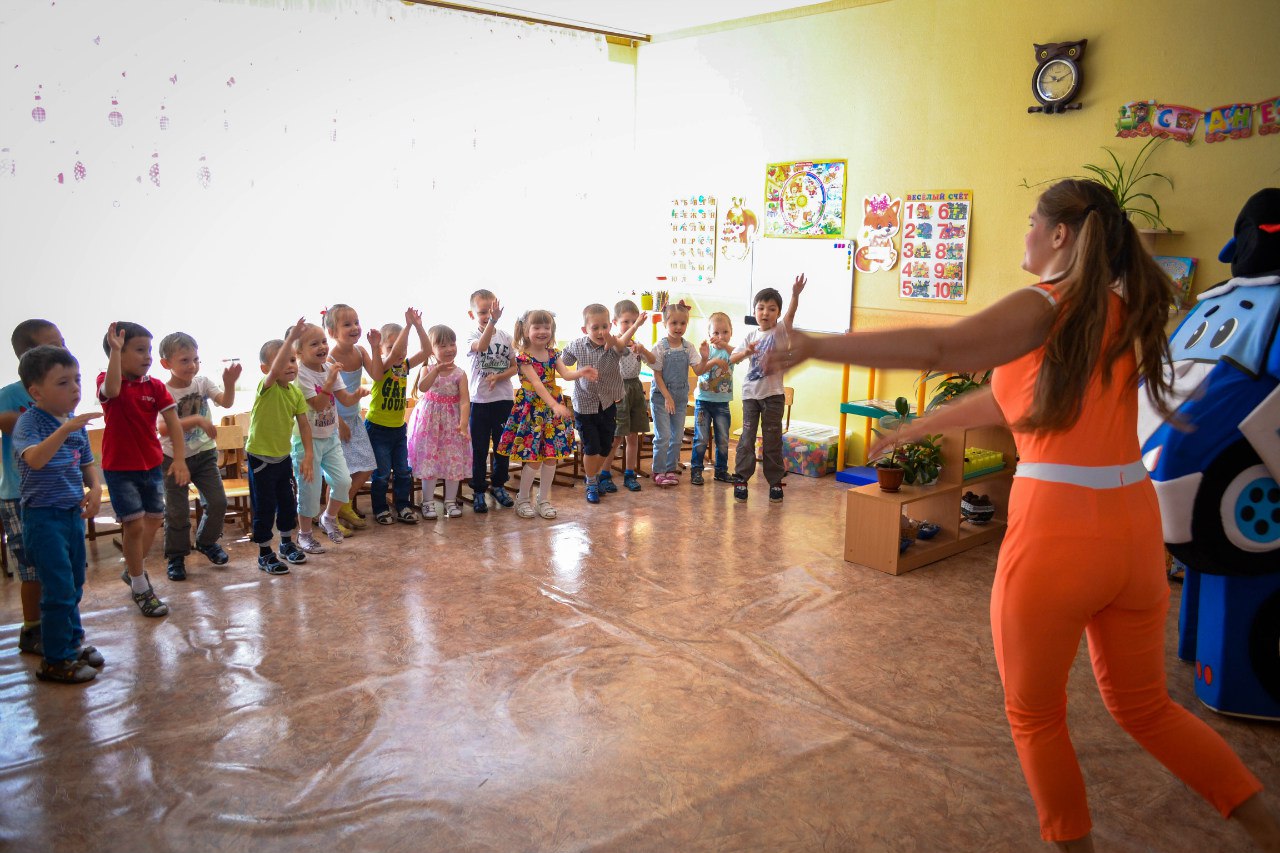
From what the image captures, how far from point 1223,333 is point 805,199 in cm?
417

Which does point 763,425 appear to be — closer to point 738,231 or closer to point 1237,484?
point 738,231

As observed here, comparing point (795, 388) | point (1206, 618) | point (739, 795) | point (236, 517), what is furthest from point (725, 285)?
point (739, 795)

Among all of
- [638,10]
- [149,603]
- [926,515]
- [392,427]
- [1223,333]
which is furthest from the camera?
[638,10]

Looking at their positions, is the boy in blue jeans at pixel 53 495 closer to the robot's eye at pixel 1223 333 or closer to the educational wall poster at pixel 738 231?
the robot's eye at pixel 1223 333

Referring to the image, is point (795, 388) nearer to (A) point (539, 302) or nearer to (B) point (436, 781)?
(A) point (539, 302)

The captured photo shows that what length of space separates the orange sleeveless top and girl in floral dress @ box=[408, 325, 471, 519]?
3858mm

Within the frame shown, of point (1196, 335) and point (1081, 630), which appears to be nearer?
point (1081, 630)

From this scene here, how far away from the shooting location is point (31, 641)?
11.5 ft

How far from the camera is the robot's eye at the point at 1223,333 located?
314cm

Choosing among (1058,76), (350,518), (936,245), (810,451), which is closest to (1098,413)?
(350,518)

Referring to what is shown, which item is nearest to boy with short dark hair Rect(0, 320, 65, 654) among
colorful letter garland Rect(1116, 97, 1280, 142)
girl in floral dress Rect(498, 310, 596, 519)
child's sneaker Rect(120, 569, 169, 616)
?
child's sneaker Rect(120, 569, 169, 616)

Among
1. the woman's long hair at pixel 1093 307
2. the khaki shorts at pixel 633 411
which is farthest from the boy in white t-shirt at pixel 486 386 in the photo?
the woman's long hair at pixel 1093 307

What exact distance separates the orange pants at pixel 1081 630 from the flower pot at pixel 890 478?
8.74ft

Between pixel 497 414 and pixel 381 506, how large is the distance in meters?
0.86
